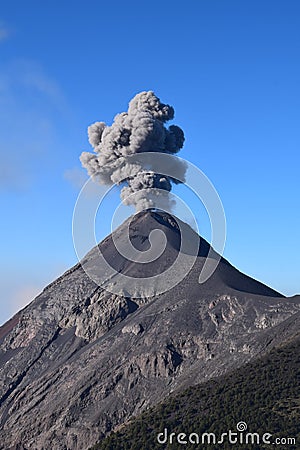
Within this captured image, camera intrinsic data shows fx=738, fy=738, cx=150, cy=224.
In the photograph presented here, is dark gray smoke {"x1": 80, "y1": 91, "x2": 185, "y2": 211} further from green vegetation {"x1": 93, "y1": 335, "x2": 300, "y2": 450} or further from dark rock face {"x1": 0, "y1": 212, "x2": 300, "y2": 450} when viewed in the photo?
green vegetation {"x1": 93, "y1": 335, "x2": 300, "y2": 450}

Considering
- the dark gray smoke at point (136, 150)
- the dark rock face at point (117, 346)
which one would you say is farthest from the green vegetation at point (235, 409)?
the dark gray smoke at point (136, 150)

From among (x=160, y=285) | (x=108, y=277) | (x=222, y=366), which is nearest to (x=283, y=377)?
(x=222, y=366)

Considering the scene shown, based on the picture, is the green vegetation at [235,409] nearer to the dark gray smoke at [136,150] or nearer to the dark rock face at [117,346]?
the dark rock face at [117,346]

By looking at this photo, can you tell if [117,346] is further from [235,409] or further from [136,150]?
[136,150]

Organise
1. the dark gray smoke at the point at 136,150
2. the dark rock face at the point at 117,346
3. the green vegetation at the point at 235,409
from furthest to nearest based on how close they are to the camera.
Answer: the dark gray smoke at the point at 136,150 → the dark rock face at the point at 117,346 → the green vegetation at the point at 235,409

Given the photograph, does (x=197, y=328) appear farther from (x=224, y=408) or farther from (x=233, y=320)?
(x=224, y=408)

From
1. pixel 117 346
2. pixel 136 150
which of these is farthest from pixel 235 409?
pixel 136 150

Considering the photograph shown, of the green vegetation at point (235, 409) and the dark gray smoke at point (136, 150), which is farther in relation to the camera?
the dark gray smoke at point (136, 150)
